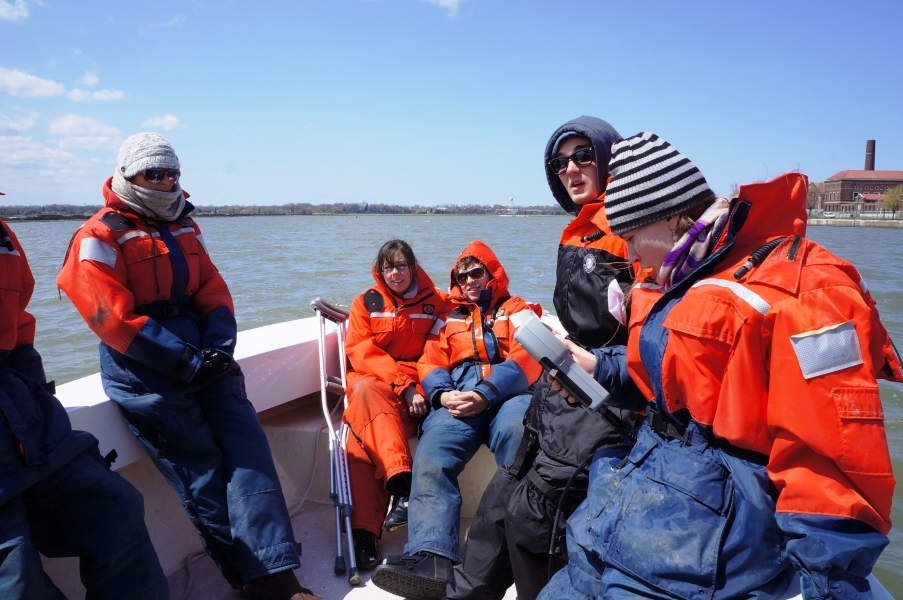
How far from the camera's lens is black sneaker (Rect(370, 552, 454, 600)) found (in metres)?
2.31

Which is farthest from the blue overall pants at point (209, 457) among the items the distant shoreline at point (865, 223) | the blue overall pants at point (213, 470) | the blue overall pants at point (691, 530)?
the distant shoreline at point (865, 223)

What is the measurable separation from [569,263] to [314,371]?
192 cm

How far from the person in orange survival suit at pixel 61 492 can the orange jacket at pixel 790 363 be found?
1697mm

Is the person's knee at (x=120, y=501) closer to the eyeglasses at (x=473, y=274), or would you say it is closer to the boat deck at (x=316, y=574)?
the boat deck at (x=316, y=574)

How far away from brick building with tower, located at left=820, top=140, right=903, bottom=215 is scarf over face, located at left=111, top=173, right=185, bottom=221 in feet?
313

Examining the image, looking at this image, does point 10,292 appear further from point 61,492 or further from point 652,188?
point 652,188

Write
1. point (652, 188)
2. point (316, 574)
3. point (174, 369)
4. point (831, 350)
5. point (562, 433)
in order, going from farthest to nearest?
point (316, 574) → point (174, 369) → point (562, 433) → point (652, 188) → point (831, 350)

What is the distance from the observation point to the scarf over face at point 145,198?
8.45 feet

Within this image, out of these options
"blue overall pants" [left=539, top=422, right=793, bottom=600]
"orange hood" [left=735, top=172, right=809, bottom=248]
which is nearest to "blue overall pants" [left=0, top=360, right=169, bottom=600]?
"blue overall pants" [left=539, top=422, right=793, bottom=600]

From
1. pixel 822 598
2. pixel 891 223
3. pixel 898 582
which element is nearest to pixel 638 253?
pixel 822 598

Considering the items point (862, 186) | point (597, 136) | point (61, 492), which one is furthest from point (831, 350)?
point (862, 186)

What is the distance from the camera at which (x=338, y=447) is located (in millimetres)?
2977

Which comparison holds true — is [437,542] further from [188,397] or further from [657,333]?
[657,333]

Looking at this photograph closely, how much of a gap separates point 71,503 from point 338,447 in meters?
1.13
